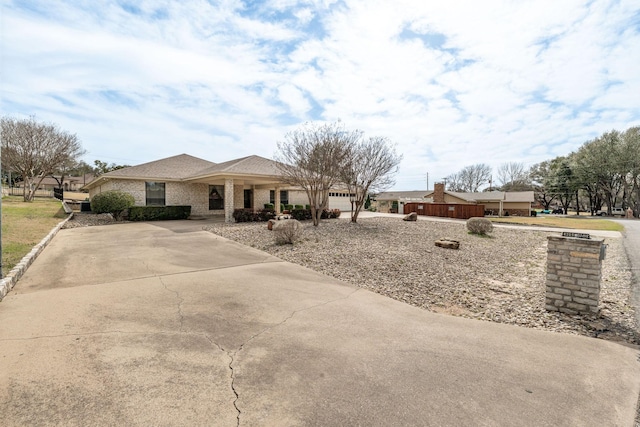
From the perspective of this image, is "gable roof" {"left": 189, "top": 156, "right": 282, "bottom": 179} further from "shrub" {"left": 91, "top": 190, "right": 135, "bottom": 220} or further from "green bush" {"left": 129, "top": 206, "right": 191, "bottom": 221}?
"shrub" {"left": 91, "top": 190, "right": 135, "bottom": 220}

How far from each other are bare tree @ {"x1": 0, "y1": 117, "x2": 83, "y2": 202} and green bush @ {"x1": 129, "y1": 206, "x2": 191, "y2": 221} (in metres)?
17.9

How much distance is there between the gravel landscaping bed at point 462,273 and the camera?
15.2ft

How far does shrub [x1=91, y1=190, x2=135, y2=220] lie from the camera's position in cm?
1602

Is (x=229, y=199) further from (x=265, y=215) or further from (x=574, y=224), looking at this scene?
(x=574, y=224)

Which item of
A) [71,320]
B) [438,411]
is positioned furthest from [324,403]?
[71,320]

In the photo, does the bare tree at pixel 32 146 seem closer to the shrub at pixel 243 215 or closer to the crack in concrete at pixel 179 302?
the shrub at pixel 243 215

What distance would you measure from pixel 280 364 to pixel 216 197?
793 inches

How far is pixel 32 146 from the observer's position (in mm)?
26172

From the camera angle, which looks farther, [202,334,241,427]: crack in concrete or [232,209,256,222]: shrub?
[232,209,256,222]: shrub

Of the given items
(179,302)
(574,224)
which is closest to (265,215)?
(179,302)

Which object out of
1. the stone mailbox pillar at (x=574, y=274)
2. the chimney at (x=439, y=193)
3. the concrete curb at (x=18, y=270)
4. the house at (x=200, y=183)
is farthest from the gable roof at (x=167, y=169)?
the chimney at (x=439, y=193)

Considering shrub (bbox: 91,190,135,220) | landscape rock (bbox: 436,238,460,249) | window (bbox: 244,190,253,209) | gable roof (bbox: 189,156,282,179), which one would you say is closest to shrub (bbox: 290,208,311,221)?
gable roof (bbox: 189,156,282,179)

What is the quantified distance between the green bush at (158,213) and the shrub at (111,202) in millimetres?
471

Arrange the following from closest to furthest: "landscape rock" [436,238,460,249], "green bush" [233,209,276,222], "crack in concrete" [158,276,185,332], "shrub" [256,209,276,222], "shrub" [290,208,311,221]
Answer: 1. "crack in concrete" [158,276,185,332]
2. "landscape rock" [436,238,460,249]
3. "green bush" [233,209,276,222]
4. "shrub" [256,209,276,222]
5. "shrub" [290,208,311,221]
